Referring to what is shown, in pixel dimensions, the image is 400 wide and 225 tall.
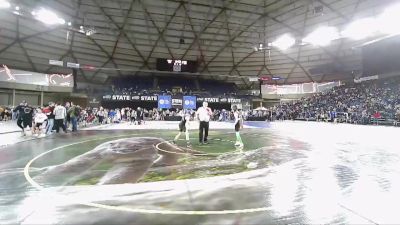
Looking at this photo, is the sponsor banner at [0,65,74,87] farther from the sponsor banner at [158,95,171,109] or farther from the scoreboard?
the scoreboard

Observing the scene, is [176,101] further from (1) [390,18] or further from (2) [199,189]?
(2) [199,189]

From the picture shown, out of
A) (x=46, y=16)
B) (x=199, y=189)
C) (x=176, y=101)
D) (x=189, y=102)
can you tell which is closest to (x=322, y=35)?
(x=189, y=102)

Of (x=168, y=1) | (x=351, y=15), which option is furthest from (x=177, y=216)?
(x=351, y=15)

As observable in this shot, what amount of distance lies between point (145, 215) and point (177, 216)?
1.47 feet

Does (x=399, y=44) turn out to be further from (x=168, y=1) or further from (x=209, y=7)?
(x=168, y=1)

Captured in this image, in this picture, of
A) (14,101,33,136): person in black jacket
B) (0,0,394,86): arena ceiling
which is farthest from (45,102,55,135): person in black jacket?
(0,0,394,86): arena ceiling

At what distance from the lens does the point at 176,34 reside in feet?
131

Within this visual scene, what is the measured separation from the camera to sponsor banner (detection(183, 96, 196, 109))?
44781 mm

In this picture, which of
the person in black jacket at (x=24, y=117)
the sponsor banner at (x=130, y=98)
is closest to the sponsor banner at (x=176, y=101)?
the sponsor banner at (x=130, y=98)

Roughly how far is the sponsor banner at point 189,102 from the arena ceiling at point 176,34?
21.6ft

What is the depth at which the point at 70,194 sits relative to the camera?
512 cm

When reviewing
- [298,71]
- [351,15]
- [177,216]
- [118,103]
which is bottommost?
[177,216]

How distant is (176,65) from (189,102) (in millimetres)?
6012

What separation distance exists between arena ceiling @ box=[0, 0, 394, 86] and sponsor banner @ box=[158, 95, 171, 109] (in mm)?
6337
